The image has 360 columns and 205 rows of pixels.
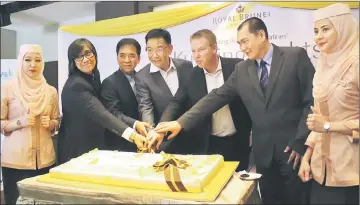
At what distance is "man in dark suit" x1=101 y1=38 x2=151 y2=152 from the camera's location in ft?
5.85

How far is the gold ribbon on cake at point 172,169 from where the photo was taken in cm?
111

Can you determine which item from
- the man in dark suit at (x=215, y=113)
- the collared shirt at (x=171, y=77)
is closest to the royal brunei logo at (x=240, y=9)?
the man in dark suit at (x=215, y=113)

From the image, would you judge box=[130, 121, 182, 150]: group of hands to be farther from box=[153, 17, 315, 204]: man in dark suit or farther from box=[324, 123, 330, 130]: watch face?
box=[324, 123, 330, 130]: watch face

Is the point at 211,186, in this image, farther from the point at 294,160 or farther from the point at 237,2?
the point at 237,2

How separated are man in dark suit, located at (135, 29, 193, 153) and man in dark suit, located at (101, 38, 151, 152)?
47mm

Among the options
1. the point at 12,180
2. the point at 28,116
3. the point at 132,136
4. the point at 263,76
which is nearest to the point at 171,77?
the point at 132,136

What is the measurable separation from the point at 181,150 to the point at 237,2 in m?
0.78

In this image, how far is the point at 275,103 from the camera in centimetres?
150

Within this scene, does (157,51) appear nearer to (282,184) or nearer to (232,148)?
(232,148)

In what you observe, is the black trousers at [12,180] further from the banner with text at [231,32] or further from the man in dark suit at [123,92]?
the banner with text at [231,32]

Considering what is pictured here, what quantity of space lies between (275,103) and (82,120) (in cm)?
105

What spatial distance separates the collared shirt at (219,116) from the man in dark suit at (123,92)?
405 mm

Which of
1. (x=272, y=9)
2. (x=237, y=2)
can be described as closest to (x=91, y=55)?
(x=237, y=2)

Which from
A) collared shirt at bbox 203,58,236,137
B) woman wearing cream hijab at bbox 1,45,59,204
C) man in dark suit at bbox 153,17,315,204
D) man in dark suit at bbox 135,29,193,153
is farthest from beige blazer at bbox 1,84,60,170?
man in dark suit at bbox 153,17,315,204
